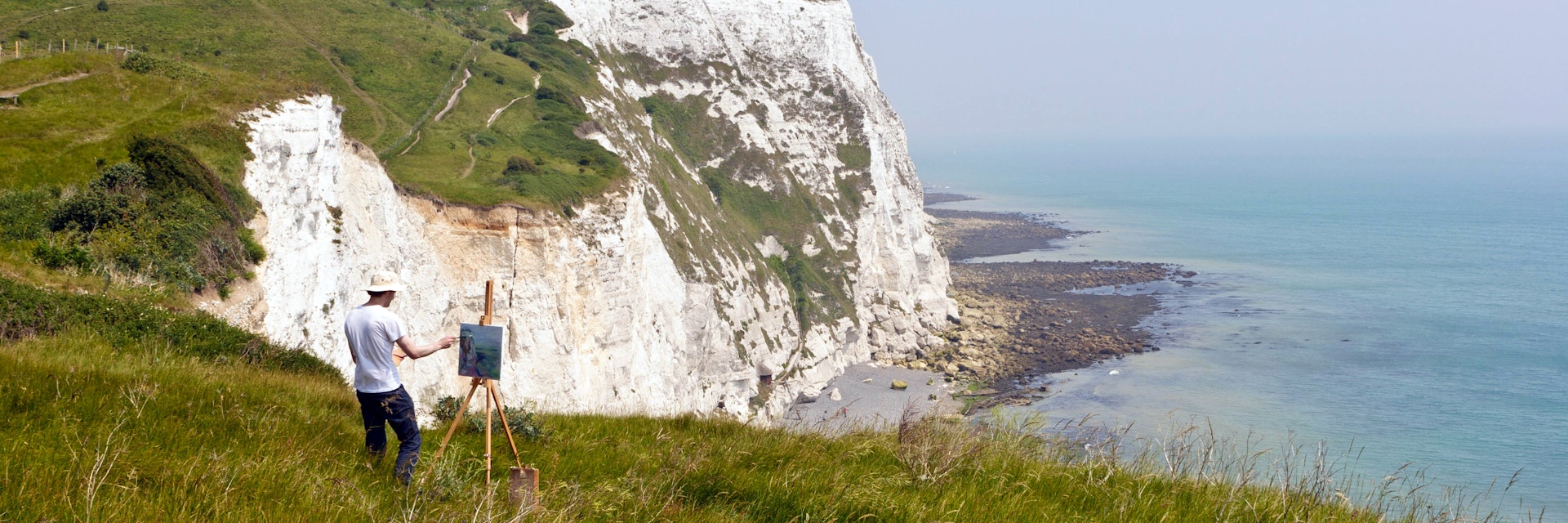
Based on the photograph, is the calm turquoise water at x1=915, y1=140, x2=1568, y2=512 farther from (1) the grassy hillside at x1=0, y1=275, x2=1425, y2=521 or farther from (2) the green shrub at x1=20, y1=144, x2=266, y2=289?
(2) the green shrub at x1=20, y1=144, x2=266, y2=289

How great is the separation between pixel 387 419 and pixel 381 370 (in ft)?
1.24

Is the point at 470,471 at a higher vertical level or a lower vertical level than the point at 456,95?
lower

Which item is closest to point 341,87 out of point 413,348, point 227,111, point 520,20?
point 227,111

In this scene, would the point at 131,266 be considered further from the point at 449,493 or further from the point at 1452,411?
the point at 1452,411

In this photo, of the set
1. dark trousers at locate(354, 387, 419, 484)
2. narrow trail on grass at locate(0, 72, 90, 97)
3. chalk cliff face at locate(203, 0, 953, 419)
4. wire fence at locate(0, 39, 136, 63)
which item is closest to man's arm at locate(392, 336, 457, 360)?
dark trousers at locate(354, 387, 419, 484)

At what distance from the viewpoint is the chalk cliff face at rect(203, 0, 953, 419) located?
95.2ft

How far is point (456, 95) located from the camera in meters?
58.4

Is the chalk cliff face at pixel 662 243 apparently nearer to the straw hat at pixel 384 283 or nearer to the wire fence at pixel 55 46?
the straw hat at pixel 384 283

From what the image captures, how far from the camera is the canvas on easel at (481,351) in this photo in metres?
6.41

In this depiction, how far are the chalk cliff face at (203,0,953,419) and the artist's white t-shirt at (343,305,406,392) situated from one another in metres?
5.83

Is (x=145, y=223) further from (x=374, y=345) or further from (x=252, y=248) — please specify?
(x=374, y=345)

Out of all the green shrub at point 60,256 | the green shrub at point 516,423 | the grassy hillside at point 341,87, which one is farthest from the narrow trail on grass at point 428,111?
the green shrub at point 516,423

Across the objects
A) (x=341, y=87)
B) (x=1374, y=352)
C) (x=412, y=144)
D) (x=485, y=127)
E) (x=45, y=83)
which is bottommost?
(x=1374, y=352)

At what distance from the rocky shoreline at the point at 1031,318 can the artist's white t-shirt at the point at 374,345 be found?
33.5m
